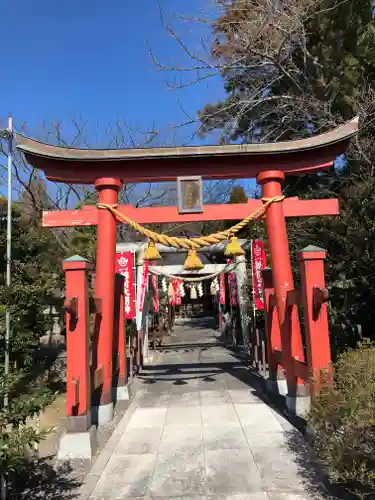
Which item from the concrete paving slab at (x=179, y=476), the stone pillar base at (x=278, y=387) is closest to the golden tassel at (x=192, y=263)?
the stone pillar base at (x=278, y=387)

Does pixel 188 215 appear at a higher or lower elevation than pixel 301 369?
higher

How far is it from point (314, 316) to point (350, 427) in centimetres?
251

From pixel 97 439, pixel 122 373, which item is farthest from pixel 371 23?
pixel 97 439

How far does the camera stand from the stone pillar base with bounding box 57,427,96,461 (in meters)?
5.23

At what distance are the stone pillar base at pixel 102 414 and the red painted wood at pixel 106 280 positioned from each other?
9 cm

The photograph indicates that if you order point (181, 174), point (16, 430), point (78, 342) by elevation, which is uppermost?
point (181, 174)

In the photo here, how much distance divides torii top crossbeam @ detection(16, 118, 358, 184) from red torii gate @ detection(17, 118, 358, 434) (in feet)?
0.05

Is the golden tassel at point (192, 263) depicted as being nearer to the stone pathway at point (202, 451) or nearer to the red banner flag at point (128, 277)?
the stone pathway at point (202, 451)

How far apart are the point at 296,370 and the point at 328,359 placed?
95 cm

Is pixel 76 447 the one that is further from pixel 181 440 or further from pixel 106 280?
pixel 106 280

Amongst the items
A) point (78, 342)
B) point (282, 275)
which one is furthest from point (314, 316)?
point (78, 342)

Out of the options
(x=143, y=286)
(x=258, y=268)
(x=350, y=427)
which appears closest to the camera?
(x=350, y=427)

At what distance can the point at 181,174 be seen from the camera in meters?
7.41

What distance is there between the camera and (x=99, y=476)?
4.74m
